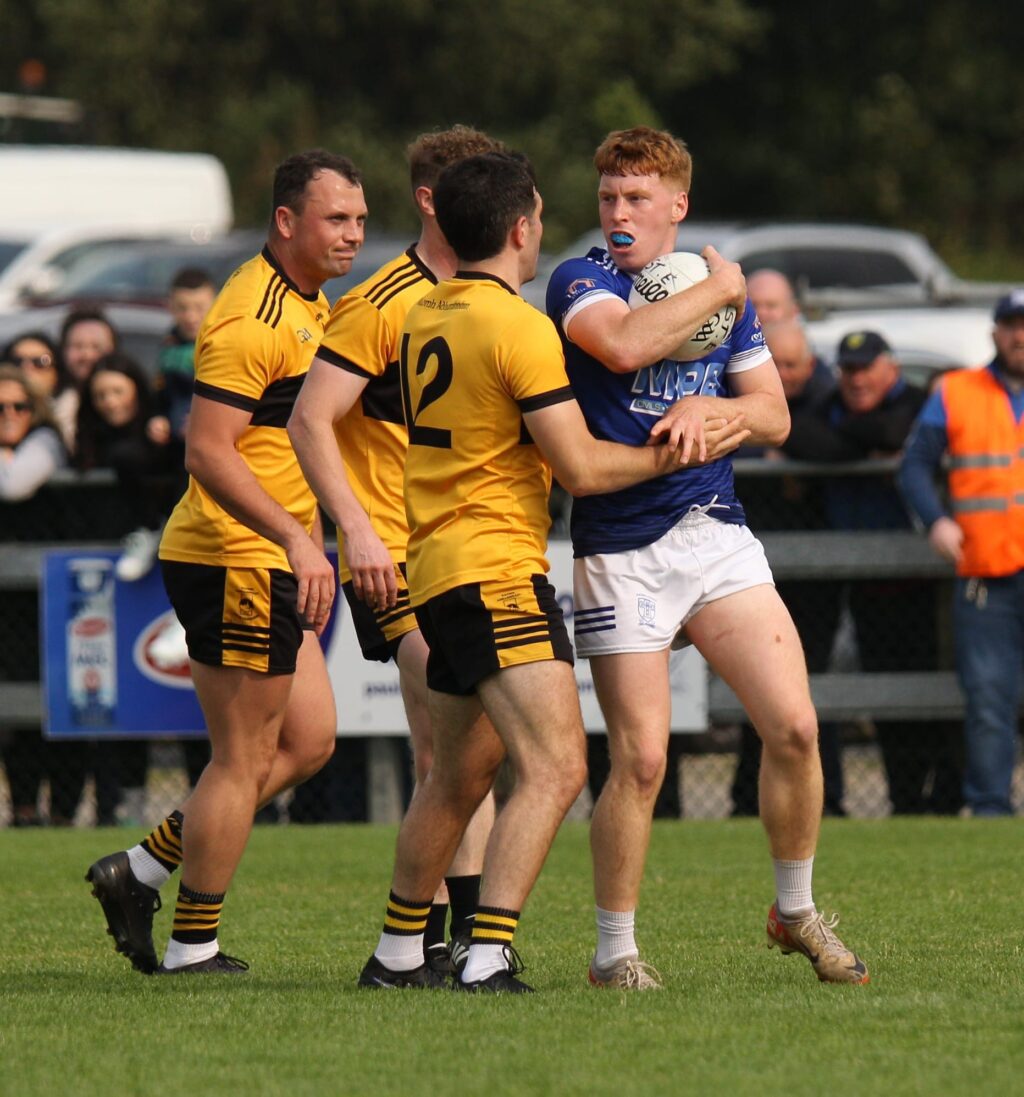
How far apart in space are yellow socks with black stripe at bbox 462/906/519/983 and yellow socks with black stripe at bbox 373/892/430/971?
1.01 feet

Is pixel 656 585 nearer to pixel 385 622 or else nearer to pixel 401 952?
pixel 385 622

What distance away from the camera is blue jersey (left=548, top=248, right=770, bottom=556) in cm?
599

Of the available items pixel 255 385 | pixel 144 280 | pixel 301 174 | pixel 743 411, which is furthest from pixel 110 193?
pixel 743 411

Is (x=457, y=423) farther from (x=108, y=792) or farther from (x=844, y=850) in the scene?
(x=108, y=792)

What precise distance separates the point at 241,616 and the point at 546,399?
136 centimetres

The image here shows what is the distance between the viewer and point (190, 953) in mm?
6699

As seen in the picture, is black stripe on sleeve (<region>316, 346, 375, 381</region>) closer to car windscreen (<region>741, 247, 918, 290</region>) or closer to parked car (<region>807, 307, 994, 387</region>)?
parked car (<region>807, 307, 994, 387</region>)

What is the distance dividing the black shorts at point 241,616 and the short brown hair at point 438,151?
1.19 meters

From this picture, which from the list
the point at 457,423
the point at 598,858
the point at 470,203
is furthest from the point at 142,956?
the point at 470,203

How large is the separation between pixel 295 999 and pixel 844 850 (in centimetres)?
405

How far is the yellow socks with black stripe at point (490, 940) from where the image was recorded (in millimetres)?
5848

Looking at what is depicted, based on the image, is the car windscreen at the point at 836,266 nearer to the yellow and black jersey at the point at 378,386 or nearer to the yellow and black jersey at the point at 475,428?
the yellow and black jersey at the point at 378,386

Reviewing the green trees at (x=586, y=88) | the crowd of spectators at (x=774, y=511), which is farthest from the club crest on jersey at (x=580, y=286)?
the green trees at (x=586, y=88)

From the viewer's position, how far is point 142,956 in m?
6.74
